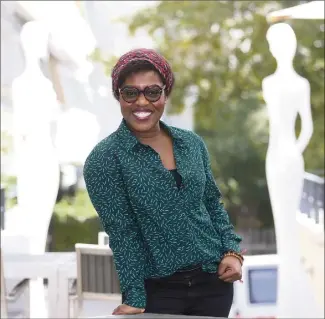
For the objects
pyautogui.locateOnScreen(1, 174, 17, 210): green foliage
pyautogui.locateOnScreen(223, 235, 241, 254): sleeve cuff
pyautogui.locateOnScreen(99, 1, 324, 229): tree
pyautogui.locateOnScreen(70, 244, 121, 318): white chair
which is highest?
pyautogui.locateOnScreen(99, 1, 324, 229): tree

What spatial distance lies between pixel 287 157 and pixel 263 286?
2.79ft

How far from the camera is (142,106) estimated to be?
1358 millimetres

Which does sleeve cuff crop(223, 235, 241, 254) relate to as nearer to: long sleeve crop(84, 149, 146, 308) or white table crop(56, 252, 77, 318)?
long sleeve crop(84, 149, 146, 308)

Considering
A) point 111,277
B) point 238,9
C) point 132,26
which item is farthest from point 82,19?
point 111,277

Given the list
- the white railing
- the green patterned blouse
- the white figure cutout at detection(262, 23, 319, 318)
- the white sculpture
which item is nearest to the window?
the white figure cutout at detection(262, 23, 319, 318)

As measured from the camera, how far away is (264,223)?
12883 mm

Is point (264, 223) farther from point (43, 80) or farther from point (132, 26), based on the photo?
point (43, 80)

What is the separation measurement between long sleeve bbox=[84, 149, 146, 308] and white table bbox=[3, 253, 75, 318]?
76.5 inches

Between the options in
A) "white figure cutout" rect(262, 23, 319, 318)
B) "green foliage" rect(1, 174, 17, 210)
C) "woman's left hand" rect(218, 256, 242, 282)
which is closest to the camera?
"woman's left hand" rect(218, 256, 242, 282)

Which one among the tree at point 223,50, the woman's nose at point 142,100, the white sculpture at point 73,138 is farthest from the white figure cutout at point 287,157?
the woman's nose at point 142,100

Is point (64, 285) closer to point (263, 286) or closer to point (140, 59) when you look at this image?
point (263, 286)

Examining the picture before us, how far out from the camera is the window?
436cm

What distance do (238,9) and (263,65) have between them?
0.55 m

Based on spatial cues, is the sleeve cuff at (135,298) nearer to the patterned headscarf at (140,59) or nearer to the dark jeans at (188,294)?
the dark jeans at (188,294)
